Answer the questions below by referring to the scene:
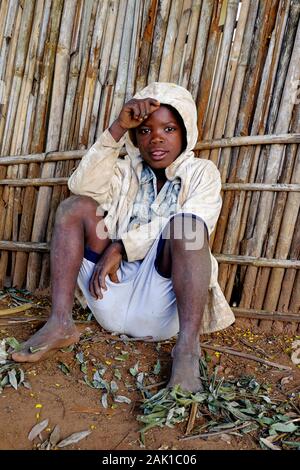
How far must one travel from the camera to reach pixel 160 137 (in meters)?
2.25

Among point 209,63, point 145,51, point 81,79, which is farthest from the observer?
point 81,79

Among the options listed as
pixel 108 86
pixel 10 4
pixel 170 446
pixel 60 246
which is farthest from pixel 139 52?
pixel 170 446

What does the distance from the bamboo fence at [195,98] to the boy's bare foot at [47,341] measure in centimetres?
92

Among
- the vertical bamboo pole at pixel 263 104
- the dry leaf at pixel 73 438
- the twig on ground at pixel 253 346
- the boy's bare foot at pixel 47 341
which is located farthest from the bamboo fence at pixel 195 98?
the dry leaf at pixel 73 438

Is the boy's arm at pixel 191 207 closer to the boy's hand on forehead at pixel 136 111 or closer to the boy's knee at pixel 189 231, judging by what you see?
the boy's knee at pixel 189 231

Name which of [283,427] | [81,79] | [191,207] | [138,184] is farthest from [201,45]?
[283,427]

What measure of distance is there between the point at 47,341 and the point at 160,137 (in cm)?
105

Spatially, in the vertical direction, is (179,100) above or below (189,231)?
above

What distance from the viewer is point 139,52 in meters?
2.75

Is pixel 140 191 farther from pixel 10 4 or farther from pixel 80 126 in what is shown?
pixel 10 4

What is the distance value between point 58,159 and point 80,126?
23 centimetres

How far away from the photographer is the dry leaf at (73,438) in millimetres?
1476

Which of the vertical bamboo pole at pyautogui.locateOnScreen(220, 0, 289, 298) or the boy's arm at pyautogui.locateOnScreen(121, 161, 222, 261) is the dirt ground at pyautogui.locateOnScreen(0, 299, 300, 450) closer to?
the boy's arm at pyautogui.locateOnScreen(121, 161, 222, 261)

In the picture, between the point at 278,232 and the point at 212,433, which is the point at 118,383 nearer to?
the point at 212,433
